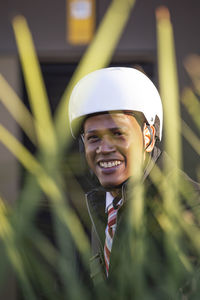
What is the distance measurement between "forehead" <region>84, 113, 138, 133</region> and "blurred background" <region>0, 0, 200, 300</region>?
156cm

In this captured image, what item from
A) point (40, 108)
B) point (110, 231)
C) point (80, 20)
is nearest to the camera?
point (40, 108)

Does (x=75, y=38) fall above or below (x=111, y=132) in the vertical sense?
above

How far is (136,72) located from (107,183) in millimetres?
403

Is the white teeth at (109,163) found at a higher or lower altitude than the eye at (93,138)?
lower

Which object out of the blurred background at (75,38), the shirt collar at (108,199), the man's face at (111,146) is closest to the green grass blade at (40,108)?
the man's face at (111,146)

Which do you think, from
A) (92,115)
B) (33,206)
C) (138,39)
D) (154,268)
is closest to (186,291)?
(154,268)

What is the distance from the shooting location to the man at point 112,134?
1009mm

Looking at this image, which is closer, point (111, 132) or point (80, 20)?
point (111, 132)

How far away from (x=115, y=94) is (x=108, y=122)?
0.19 meters

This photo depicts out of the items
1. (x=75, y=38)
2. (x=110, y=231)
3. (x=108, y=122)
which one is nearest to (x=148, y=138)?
(x=108, y=122)

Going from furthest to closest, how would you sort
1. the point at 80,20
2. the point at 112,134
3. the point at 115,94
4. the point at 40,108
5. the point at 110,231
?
the point at 80,20 < the point at 115,94 < the point at 110,231 < the point at 112,134 < the point at 40,108

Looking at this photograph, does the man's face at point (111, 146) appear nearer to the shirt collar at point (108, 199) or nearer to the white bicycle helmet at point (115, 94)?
the white bicycle helmet at point (115, 94)

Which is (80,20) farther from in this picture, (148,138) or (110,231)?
(110,231)

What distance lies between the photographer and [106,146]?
1000 millimetres
